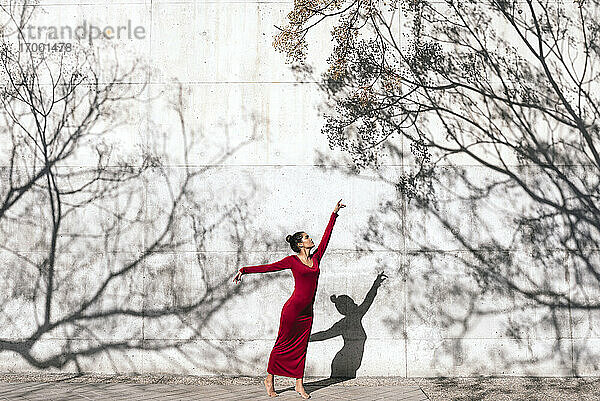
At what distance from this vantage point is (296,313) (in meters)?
7.14

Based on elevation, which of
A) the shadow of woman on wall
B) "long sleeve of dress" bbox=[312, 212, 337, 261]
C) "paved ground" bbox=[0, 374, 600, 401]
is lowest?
"paved ground" bbox=[0, 374, 600, 401]

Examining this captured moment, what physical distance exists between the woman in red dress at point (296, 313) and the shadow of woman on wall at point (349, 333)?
3.19ft

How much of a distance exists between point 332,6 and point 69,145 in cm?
384

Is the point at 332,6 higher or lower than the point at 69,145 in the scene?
higher

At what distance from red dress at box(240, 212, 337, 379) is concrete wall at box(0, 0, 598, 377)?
38.0 inches

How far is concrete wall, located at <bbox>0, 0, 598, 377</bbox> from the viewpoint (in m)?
8.12

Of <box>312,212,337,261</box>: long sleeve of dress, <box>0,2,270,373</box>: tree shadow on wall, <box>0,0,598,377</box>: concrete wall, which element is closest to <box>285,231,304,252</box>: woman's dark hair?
<box>312,212,337,261</box>: long sleeve of dress

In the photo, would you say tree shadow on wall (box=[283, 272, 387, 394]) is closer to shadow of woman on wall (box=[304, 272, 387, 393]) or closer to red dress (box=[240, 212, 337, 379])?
shadow of woman on wall (box=[304, 272, 387, 393])

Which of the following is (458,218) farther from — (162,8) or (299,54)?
(162,8)

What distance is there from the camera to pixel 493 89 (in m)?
8.30

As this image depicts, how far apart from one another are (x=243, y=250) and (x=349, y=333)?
66.6 inches

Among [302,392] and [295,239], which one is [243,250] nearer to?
[295,239]

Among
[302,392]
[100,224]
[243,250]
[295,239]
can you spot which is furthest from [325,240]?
[100,224]

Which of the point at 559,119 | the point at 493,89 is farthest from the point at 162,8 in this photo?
the point at 559,119
